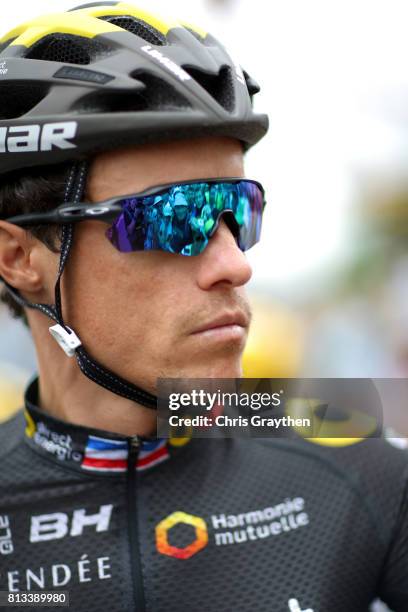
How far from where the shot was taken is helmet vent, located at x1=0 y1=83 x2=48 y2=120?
2.21m

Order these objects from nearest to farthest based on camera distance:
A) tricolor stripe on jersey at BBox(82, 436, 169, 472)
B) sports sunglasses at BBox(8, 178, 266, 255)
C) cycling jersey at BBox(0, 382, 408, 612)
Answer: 1. sports sunglasses at BBox(8, 178, 266, 255)
2. cycling jersey at BBox(0, 382, 408, 612)
3. tricolor stripe on jersey at BBox(82, 436, 169, 472)

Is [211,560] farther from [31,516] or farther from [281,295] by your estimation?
[281,295]

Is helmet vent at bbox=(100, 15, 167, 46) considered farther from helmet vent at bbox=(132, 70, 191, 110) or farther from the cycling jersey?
the cycling jersey

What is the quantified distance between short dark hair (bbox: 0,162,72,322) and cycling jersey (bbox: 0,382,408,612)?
65 centimetres

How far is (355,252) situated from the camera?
20.8m

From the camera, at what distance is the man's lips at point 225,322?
81.7 inches

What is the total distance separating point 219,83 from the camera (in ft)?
7.56

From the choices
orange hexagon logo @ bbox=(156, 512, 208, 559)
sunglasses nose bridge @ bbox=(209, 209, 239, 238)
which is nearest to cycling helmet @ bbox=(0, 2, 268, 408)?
sunglasses nose bridge @ bbox=(209, 209, 239, 238)

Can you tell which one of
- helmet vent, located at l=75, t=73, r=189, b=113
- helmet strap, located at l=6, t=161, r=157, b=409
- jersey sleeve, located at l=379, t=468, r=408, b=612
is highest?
helmet vent, located at l=75, t=73, r=189, b=113

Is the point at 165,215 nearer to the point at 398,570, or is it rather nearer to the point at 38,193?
the point at 38,193

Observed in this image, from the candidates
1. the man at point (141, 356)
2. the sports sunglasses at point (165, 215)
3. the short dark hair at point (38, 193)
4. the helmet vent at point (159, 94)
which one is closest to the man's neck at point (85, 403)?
the man at point (141, 356)

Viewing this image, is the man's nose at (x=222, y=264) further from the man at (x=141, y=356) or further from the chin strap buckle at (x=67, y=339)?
the chin strap buckle at (x=67, y=339)

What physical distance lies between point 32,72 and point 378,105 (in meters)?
20.6

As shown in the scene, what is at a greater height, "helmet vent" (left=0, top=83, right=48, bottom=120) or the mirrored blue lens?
"helmet vent" (left=0, top=83, right=48, bottom=120)
